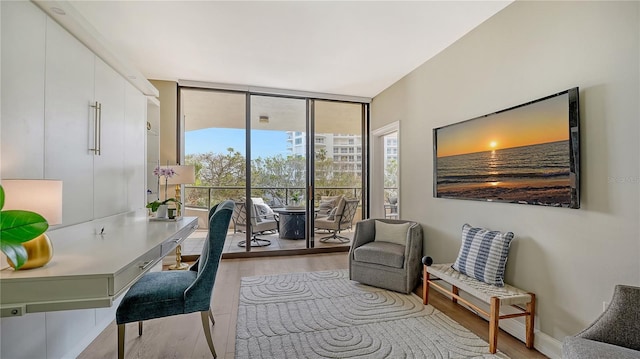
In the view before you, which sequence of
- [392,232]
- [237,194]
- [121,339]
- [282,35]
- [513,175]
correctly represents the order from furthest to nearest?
1. [237,194]
2. [392,232]
3. [282,35]
4. [513,175]
5. [121,339]

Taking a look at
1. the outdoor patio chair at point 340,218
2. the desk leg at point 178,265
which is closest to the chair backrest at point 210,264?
the desk leg at point 178,265

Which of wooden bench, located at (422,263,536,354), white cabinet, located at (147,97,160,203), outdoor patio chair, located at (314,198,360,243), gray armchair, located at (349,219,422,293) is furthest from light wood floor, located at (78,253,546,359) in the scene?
outdoor patio chair, located at (314,198,360,243)

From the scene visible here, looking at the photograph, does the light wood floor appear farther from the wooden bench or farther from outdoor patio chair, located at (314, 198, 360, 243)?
outdoor patio chair, located at (314, 198, 360, 243)

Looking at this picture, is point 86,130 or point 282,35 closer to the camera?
point 86,130

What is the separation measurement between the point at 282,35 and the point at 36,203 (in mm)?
2355

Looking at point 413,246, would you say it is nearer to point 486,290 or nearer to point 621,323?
point 486,290

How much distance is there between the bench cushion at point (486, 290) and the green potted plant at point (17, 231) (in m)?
2.60

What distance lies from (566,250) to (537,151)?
2.30 feet

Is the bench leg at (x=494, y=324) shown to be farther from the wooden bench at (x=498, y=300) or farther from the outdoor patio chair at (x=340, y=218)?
the outdoor patio chair at (x=340, y=218)

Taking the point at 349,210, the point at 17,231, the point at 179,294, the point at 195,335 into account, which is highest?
the point at 17,231

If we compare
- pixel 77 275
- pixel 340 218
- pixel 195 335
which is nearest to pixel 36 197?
pixel 77 275

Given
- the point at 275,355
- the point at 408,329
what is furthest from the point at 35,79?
the point at 408,329

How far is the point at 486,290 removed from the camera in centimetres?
216

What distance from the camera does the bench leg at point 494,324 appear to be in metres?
2.00
